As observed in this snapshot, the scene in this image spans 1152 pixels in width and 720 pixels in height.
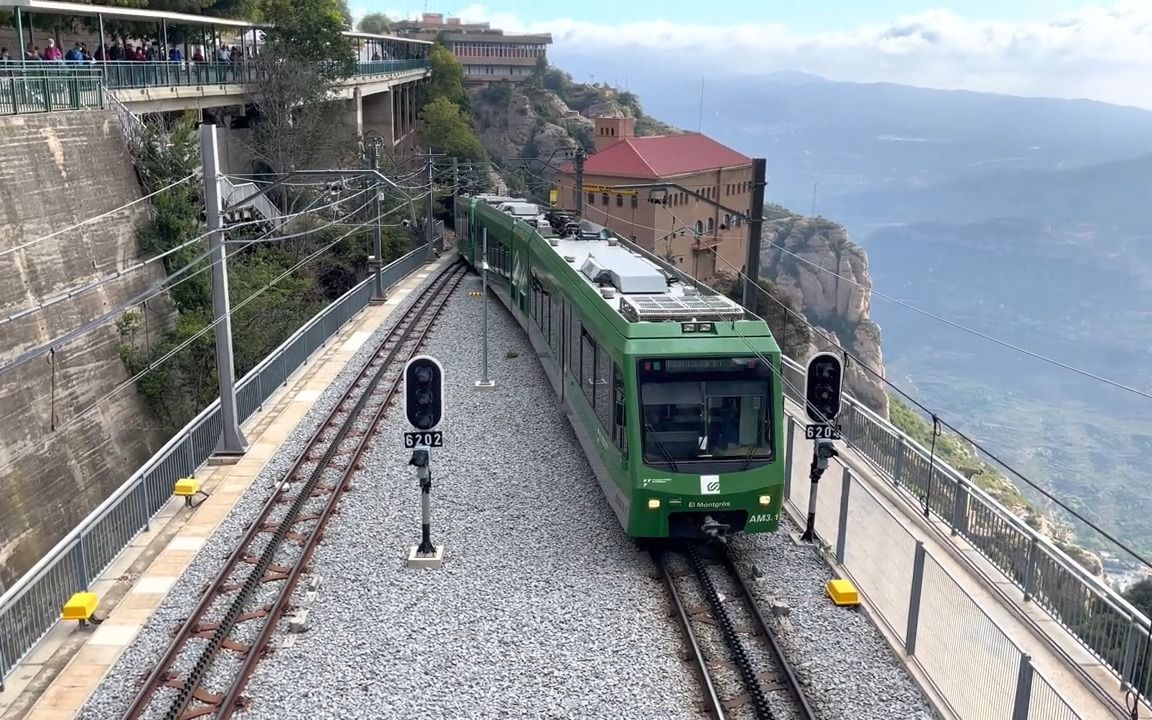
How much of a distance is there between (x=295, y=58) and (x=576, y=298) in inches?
1323

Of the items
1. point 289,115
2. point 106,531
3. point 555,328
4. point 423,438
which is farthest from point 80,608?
point 289,115

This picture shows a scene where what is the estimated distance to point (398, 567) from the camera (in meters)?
12.4

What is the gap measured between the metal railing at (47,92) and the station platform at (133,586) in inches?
394

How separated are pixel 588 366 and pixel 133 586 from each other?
6759 mm

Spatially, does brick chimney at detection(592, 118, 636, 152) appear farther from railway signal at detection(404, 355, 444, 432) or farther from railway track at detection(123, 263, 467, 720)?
railway signal at detection(404, 355, 444, 432)

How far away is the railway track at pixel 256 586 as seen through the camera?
9352 millimetres

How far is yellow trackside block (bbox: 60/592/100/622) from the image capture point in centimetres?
1070

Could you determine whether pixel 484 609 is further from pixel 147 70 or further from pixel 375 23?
pixel 375 23

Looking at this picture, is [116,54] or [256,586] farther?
[116,54]

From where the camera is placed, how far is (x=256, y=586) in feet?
38.5

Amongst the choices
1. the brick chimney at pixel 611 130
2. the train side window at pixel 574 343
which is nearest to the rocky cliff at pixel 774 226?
the brick chimney at pixel 611 130

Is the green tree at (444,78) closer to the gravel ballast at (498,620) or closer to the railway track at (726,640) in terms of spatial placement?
the gravel ballast at (498,620)

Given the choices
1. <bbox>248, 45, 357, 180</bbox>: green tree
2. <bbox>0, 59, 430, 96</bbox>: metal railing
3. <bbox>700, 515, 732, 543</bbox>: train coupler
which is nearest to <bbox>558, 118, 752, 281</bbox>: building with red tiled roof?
<bbox>248, 45, 357, 180</bbox>: green tree

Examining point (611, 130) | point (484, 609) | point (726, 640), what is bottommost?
point (484, 609)
